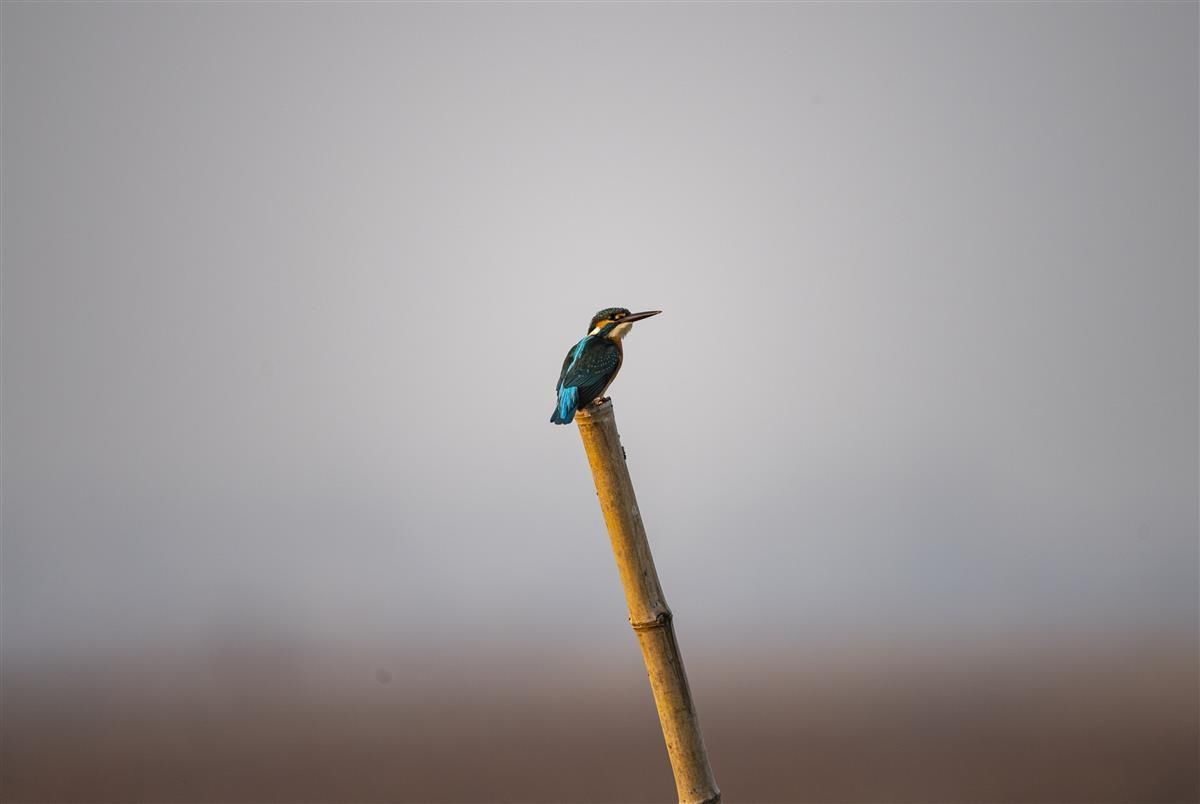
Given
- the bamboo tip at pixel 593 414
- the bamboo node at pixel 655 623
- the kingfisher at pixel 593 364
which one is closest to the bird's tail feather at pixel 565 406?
the kingfisher at pixel 593 364

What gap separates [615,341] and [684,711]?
1.47 ft

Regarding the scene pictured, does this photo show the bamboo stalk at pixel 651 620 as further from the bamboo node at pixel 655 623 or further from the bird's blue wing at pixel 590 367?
the bird's blue wing at pixel 590 367

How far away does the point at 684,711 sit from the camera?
0.85 m

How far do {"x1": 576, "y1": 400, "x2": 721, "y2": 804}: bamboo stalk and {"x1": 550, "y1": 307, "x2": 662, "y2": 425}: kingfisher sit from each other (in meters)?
0.07

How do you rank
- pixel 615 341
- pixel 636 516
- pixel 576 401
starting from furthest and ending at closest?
1. pixel 615 341
2. pixel 576 401
3. pixel 636 516

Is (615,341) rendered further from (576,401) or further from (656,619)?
(656,619)

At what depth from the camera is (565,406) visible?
1.01 m

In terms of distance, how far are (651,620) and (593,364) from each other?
1.07ft

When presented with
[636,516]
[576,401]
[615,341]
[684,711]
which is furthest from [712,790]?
[615,341]

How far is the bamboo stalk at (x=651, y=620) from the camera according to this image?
837mm

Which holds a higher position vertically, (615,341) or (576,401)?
(615,341)

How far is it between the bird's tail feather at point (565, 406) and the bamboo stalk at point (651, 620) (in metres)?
0.13

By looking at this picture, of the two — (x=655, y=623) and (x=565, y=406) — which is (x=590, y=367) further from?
(x=655, y=623)

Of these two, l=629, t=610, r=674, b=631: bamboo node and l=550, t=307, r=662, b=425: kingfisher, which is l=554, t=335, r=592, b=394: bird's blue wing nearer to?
l=550, t=307, r=662, b=425: kingfisher
